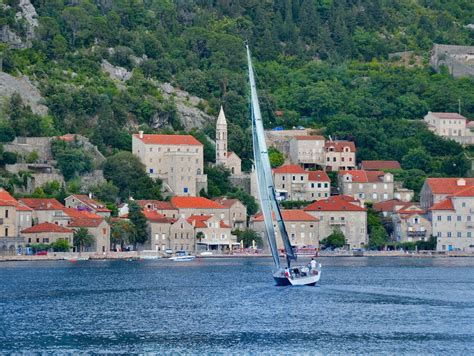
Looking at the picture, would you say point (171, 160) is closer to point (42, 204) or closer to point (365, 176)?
point (42, 204)

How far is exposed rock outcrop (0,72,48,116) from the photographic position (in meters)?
123

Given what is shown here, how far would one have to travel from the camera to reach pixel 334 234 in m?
116

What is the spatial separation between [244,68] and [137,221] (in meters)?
41.6

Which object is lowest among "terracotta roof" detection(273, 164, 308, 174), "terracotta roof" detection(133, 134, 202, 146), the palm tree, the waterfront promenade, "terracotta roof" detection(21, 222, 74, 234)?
the waterfront promenade

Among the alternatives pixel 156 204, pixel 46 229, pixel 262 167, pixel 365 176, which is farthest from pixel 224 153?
pixel 262 167

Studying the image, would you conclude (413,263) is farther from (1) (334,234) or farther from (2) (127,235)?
(2) (127,235)

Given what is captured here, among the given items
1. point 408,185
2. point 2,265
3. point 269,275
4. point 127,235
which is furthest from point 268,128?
point 269,275

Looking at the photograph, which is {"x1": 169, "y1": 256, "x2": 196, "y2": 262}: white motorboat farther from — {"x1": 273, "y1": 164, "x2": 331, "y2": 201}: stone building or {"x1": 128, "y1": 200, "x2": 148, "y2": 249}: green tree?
{"x1": 273, "y1": 164, "x2": 331, "y2": 201}: stone building

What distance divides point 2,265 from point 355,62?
6863cm

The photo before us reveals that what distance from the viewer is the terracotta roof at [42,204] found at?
10738 centimetres

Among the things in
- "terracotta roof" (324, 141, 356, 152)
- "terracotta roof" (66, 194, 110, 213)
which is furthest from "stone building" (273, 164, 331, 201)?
"terracotta roof" (66, 194, 110, 213)

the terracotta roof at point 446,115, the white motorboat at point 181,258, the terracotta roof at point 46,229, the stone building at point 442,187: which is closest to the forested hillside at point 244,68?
the terracotta roof at point 446,115

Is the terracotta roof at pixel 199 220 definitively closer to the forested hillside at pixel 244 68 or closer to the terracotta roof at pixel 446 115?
the forested hillside at pixel 244 68

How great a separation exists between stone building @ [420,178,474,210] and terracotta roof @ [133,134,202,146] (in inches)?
732
